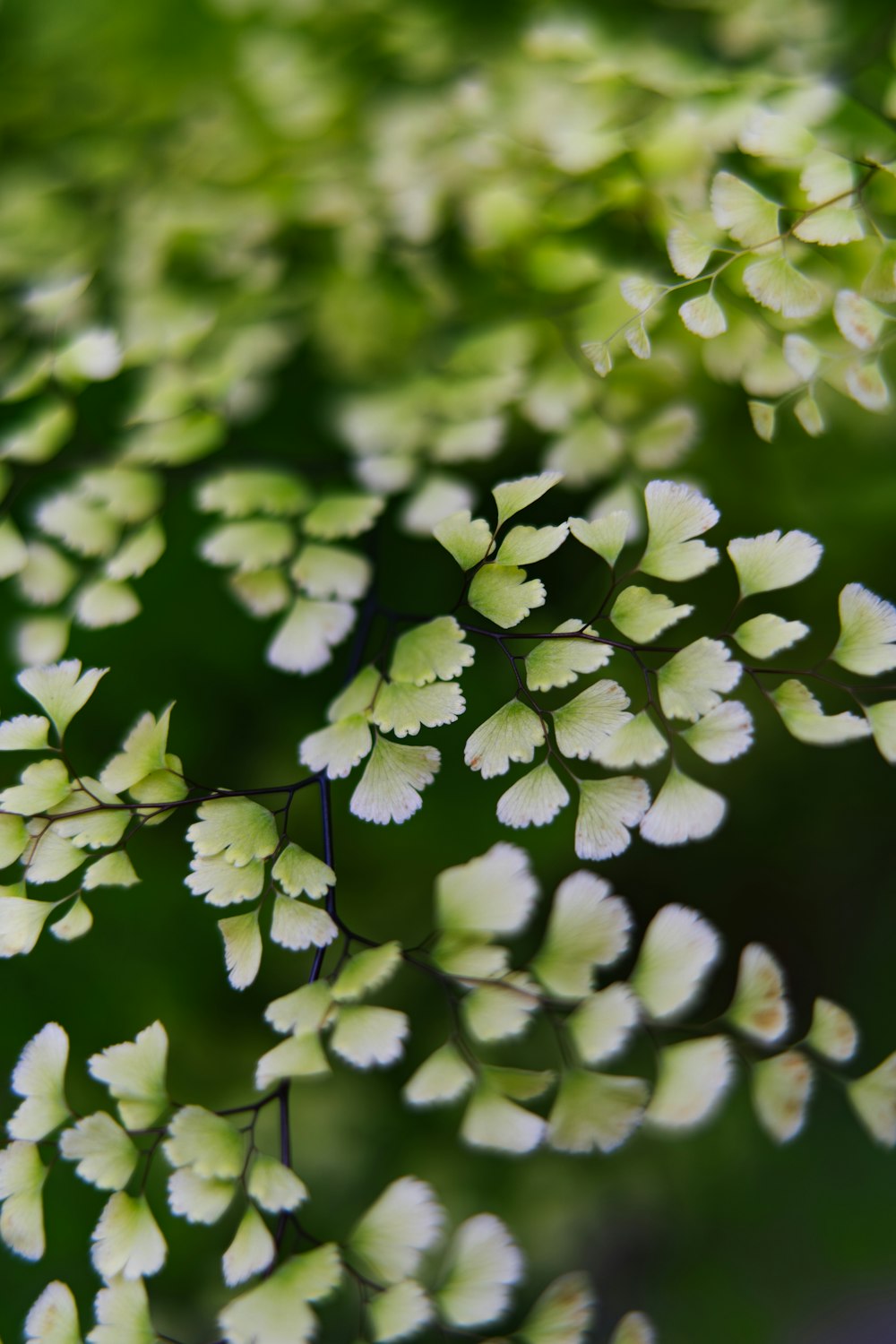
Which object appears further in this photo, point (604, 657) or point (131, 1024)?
point (131, 1024)

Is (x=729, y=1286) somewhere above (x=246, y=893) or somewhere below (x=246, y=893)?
below

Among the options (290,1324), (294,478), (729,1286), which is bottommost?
(729,1286)

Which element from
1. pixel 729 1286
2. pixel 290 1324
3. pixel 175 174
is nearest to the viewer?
pixel 290 1324

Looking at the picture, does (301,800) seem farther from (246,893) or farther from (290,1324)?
(290,1324)

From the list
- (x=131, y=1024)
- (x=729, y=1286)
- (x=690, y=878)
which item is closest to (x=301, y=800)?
(x=131, y=1024)

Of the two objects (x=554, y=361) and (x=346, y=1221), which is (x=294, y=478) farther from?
(x=346, y=1221)

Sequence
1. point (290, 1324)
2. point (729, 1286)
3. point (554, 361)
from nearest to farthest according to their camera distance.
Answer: point (290, 1324) → point (729, 1286) → point (554, 361)

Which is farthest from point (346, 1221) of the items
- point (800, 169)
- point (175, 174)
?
point (175, 174)
